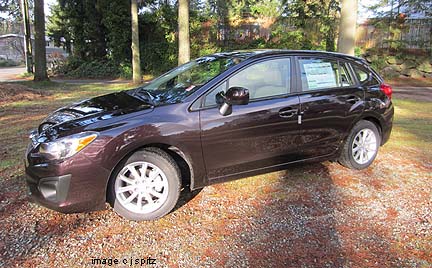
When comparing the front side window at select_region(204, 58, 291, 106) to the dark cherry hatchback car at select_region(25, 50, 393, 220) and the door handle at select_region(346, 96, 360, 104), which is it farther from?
the door handle at select_region(346, 96, 360, 104)

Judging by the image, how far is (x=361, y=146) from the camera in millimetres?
4625

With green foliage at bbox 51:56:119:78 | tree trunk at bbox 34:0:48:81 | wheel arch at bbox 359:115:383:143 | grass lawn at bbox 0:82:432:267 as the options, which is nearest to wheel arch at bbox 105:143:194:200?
grass lawn at bbox 0:82:432:267

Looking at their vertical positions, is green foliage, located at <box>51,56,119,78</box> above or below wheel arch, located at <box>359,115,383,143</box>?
above

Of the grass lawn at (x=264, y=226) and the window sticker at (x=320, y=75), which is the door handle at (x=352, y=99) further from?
the grass lawn at (x=264, y=226)

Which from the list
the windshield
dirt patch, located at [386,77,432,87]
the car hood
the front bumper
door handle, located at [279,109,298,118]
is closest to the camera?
the front bumper

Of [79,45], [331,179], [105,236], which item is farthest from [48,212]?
[79,45]

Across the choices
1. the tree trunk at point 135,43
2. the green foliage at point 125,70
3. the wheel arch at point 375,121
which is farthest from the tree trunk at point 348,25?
the green foliage at point 125,70

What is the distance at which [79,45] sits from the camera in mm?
24297

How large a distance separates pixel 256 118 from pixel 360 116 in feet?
5.46

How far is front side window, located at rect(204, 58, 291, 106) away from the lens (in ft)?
12.0

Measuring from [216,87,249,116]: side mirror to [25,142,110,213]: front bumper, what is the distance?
1249 mm

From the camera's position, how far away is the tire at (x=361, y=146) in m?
4.50

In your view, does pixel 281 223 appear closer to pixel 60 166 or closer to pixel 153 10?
pixel 60 166

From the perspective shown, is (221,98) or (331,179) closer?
(221,98)
